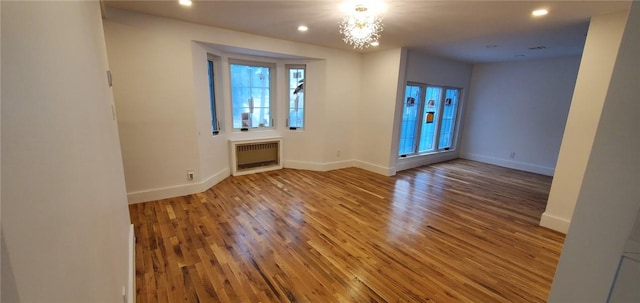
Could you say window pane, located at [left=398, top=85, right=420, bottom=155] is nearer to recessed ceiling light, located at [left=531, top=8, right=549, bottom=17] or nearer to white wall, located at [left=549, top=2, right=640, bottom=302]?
recessed ceiling light, located at [left=531, top=8, right=549, bottom=17]

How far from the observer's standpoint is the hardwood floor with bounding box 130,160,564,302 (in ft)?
6.33

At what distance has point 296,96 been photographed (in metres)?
5.00

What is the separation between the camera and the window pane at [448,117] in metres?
6.28

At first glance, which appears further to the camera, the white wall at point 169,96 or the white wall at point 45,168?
the white wall at point 169,96

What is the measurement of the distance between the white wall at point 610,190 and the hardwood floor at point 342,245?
1346 millimetres

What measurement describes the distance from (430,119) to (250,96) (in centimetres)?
417

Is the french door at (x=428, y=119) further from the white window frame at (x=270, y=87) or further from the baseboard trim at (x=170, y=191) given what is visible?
the baseboard trim at (x=170, y=191)

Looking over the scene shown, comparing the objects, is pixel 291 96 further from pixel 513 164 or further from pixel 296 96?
pixel 513 164

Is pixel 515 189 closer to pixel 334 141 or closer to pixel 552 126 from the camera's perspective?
pixel 552 126

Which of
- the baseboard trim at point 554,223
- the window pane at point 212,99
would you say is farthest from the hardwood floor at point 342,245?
the window pane at point 212,99

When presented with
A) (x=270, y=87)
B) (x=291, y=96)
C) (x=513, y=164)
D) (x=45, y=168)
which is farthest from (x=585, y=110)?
(x=270, y=87)

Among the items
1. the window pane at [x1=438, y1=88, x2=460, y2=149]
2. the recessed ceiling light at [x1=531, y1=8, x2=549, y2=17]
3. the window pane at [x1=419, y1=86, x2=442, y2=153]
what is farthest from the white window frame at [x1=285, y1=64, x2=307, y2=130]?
the window pane at [x1=438, y1=88, x2=460, y2=149]

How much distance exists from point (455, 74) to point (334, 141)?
3.40 m

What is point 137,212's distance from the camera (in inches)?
119
